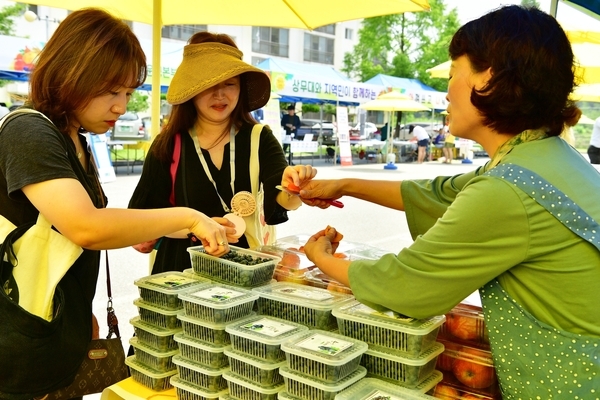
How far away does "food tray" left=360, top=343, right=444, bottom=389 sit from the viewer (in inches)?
51.7

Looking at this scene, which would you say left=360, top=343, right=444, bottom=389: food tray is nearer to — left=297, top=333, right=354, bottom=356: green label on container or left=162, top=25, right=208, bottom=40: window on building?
left=297, top=333, right=354, bottom=356: green label on container

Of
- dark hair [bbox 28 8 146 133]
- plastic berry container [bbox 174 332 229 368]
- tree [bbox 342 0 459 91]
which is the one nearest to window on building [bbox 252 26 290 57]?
tree [bbox 342 0 459 91]

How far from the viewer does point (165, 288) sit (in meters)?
1.63

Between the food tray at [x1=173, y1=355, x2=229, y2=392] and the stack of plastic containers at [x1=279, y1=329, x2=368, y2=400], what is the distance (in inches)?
9.5

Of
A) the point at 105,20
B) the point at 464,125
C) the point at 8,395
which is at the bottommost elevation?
the point at 8,395

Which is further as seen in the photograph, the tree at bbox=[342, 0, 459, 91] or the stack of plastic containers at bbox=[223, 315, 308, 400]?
the tree at bbox=[342, 0, 459, 91]

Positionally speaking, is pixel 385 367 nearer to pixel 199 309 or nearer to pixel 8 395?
pixel 199 309

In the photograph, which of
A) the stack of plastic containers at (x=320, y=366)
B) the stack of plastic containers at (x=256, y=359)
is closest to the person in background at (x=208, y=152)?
the stack of plastic containers at (x=256, y=359)

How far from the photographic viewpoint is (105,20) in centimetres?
160

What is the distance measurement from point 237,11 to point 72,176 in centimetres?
229

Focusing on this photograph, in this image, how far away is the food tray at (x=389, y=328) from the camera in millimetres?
1314

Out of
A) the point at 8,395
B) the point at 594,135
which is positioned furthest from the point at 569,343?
the point at 594,135

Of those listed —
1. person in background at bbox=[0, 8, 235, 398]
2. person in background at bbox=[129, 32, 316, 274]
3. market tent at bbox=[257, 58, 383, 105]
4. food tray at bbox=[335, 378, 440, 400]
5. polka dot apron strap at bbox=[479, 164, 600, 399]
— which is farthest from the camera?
market tent at bbox=[257, 58, 383, 105]

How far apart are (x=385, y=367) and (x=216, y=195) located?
4.01 ft
